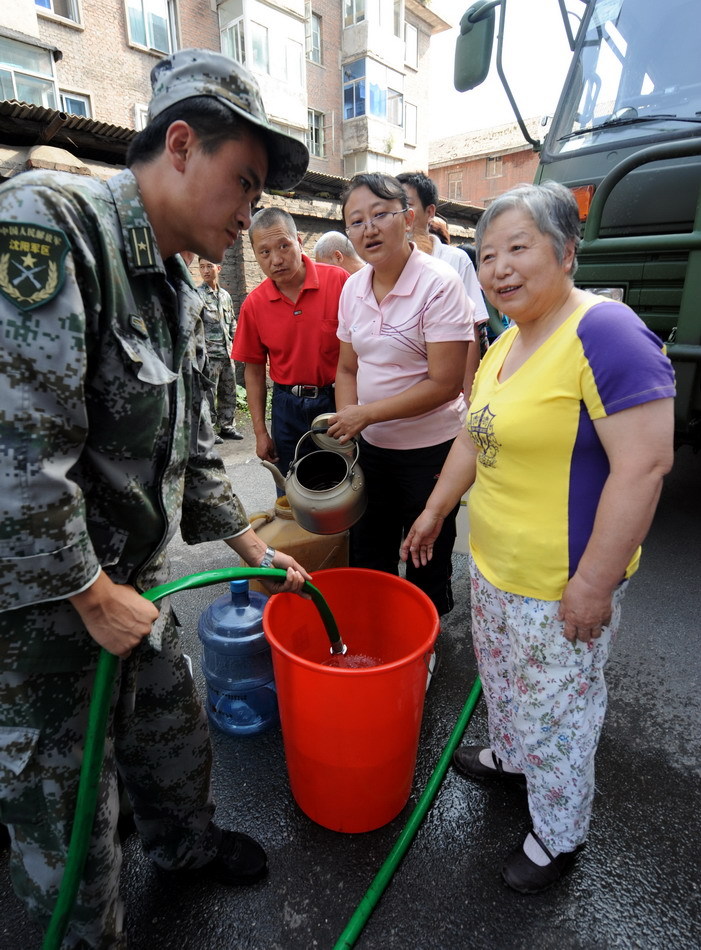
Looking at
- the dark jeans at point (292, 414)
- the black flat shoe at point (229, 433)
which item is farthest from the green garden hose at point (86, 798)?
the black flat shoe at point (229, 433)

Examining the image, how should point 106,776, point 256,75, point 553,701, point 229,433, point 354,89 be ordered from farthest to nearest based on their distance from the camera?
point 354,89, point 256,75, point 229,433, point 553,701, point 106,776

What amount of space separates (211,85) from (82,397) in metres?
0.66

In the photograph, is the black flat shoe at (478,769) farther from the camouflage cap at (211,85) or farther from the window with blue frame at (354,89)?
the window with blue frame at (354,89)

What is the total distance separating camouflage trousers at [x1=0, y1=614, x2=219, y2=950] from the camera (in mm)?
1095

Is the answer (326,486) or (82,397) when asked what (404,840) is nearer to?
(326,486)

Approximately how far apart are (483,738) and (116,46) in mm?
18091

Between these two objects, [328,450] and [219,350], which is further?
[219,350]

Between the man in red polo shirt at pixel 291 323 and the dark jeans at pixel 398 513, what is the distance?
0.65 metres

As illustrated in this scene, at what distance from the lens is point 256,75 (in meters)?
12.7

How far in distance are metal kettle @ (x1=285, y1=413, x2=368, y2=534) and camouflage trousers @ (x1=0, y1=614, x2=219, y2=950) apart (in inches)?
30.8

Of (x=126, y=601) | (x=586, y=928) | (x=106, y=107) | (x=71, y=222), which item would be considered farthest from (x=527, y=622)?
(x=106, y=107)

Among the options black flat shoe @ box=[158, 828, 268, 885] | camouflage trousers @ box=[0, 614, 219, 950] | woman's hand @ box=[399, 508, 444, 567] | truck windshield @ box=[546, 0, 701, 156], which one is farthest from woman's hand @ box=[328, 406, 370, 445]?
truck windshield @ box=[546, 0, 701, 156]

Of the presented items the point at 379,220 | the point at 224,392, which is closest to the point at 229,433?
the point at 224,392

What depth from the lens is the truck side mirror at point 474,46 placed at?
3.28m
